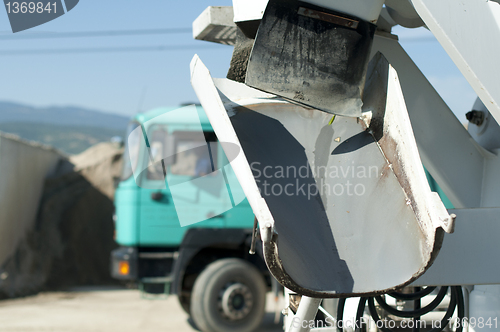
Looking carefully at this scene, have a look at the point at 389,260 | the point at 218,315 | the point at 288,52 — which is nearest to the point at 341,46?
the point at 288,52

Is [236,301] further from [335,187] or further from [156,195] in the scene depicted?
[335,187]

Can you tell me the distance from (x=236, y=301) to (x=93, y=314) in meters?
2.32

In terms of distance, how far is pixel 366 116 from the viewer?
195cm

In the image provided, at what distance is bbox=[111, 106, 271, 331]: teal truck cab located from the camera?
5.29 m

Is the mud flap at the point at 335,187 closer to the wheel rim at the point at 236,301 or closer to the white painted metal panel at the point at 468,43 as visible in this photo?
the white painted metal panel at the point at 468,43

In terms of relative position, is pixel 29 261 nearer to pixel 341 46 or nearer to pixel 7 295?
pixel 7 295

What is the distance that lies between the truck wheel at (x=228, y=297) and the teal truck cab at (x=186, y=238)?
1 cm

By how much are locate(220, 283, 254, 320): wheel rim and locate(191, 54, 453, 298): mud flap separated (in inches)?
142

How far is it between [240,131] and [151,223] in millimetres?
3888

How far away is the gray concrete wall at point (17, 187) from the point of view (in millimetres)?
7695

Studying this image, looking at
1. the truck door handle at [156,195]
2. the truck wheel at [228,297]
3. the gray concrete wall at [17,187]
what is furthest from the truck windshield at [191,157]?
the gray concrete wall at [17,187]

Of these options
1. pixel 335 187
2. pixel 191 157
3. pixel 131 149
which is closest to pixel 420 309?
pixel 335 187

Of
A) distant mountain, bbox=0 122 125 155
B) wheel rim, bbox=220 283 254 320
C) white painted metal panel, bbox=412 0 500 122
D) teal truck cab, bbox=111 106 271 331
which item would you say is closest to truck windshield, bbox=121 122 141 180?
teal truck cab, bbox=111 106 271 331

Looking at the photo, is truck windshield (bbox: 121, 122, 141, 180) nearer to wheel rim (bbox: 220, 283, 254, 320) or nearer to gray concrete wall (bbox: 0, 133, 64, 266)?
wheel rim (bbox: 220, 283, 254, 320)
